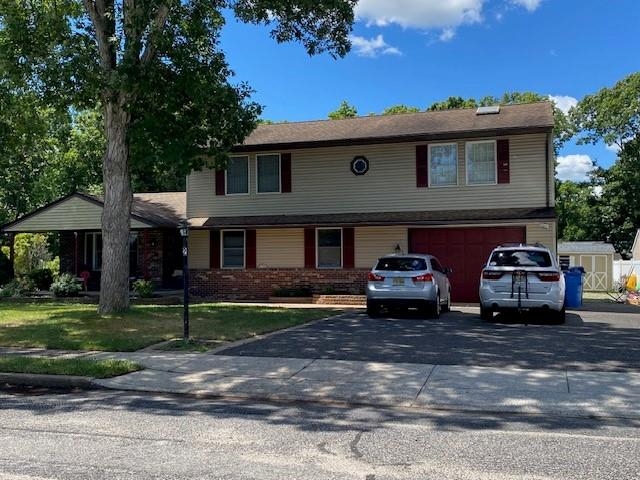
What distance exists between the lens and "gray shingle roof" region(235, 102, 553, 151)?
20062mm

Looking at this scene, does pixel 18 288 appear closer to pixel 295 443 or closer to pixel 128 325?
pixel 128 325

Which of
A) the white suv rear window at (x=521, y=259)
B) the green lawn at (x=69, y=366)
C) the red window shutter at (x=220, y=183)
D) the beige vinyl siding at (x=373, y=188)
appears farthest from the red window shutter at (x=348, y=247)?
the green lawn at (x=69, y=366)

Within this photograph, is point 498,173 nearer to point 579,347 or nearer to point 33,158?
point 579,347

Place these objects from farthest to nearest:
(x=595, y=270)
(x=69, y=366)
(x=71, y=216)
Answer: (x=595, y=270) < (x=71, y=216) < (x=69, y=366)

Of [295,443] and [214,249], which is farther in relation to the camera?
[214,249]

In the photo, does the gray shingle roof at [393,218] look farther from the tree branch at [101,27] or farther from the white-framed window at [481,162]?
the tree branch at [101,27]

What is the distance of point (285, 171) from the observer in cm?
2266

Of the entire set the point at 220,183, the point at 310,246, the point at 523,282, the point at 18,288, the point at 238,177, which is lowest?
the point at 18,288

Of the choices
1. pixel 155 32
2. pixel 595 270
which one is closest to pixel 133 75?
pixel 155 32

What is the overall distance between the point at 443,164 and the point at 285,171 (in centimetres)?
563

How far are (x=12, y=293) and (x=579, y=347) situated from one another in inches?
751

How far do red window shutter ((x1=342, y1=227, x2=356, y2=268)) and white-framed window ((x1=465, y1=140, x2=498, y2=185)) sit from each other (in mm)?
4295

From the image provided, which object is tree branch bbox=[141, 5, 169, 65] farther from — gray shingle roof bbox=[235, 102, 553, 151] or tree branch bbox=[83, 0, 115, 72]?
gray shingle roof bbox=[235, 102, 553, 151]

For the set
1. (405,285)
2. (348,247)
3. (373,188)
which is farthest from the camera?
(373,188)
